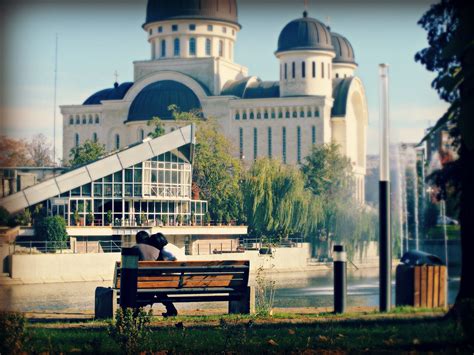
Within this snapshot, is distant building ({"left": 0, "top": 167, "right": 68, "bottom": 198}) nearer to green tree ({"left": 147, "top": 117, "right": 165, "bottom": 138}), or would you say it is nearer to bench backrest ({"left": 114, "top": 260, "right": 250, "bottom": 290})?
green tree ({"left": 147, "top": 117, "right": 165, "bottom": 138})

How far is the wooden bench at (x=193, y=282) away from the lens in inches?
427

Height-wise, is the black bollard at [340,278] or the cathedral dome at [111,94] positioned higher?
the cathedral dome at [111,94]

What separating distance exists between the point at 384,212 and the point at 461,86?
1605mm

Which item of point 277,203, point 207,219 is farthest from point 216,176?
Answer: point 207,219

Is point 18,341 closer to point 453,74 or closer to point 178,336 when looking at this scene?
point 178,336

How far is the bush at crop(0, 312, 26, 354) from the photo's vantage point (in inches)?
334

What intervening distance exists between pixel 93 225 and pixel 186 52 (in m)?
45.0

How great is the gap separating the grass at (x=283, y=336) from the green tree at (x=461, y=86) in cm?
32

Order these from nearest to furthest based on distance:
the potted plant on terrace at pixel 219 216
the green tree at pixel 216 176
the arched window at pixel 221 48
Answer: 1. the potted plant on terrace at pixel 219 216
2. the green tree at pixel 216 176
3. the arched window at pixel 221 48

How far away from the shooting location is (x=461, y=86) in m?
9.09

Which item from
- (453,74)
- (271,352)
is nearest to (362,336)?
(271,352)

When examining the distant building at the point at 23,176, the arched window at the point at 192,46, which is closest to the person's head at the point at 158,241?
the distant building at the point at 23,176

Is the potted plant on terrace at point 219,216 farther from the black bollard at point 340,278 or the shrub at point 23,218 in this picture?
the black bollard at point 340,278

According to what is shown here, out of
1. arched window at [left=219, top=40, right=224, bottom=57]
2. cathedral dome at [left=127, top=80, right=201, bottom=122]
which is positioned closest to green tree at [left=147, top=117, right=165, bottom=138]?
cathedral dome at [left=127, top=80, right=201, bottom=122]
